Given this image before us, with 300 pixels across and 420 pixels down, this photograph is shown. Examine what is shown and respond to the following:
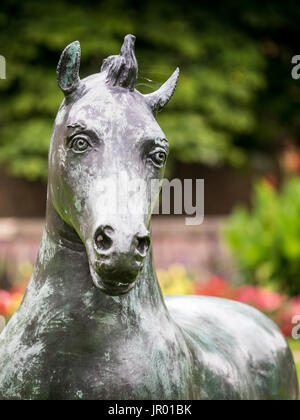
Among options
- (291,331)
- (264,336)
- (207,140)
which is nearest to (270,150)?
(207,140)

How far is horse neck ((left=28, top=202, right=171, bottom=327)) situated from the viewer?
2.36m

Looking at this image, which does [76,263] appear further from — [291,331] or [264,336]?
[291,331]

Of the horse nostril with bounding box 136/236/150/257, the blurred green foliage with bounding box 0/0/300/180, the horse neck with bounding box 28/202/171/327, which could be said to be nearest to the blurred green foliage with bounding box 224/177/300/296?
the blurred green foliage with bounding box 0/0/300/180

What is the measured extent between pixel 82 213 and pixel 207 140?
13.4 metres

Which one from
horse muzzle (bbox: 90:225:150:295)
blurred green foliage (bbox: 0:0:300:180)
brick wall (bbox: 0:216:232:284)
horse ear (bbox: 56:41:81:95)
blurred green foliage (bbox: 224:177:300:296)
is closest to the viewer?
horse muzzle (bbox: 90:225:150:295)

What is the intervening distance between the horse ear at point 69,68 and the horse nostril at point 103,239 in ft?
1.97

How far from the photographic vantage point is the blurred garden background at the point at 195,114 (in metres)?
10.2

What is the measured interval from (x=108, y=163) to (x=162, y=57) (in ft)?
45.4

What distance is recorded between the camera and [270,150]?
854 inches

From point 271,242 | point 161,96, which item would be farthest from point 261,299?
point 161,96

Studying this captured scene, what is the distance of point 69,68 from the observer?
2355 millimetres

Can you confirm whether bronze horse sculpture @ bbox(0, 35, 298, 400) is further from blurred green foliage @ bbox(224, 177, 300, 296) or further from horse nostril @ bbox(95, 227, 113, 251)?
blurred green foliage @ bbox(224, 177, 300, 296)

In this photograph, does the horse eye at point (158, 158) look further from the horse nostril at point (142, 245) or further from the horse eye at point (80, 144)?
the horse nostril at point (142, 245)

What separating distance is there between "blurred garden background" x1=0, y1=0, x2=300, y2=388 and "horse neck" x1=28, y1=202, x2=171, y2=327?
616 centimetres
